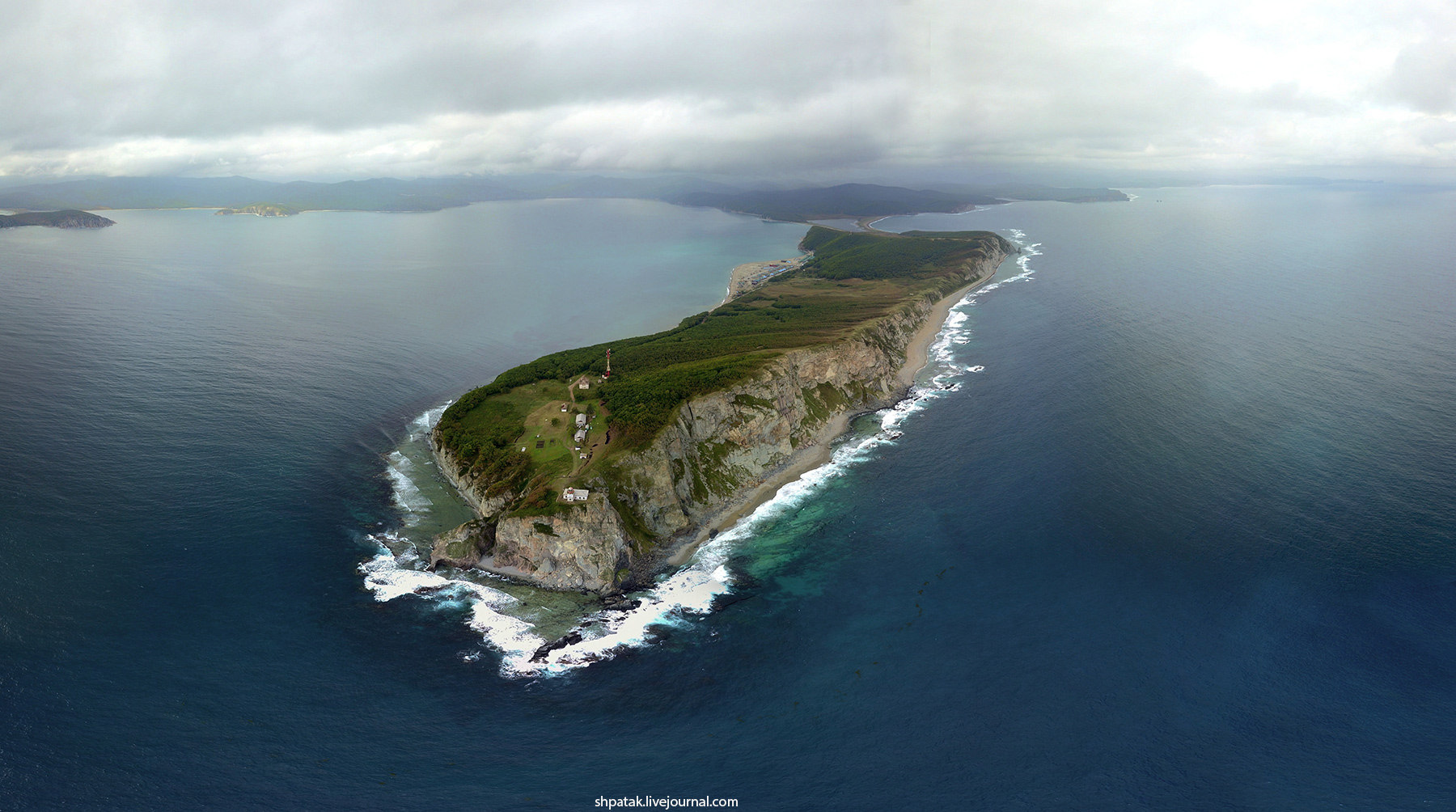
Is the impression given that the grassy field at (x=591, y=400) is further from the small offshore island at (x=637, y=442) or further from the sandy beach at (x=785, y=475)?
the sandy beach at (x=785, y=475)

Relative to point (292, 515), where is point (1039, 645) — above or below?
below

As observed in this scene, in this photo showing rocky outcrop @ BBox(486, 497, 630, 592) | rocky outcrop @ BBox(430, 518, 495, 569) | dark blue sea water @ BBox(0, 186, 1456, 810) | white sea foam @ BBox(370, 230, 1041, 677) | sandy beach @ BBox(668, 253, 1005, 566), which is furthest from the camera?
sandy beach @ BBox(668, 253, 1005, 566)

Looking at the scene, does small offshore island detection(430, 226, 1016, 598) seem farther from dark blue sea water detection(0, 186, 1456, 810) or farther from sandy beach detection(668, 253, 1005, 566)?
dark blue sea water detection(0, 186, 1456, 810)

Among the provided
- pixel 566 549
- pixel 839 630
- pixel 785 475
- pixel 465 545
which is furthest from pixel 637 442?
pixel 839 630

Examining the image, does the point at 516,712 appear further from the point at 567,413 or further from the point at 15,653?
the point at 567,413

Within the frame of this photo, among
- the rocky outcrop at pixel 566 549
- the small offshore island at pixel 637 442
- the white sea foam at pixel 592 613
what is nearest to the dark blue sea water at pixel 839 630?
the white sea foam at pixel 592 613

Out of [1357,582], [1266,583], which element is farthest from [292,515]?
[1357,582]

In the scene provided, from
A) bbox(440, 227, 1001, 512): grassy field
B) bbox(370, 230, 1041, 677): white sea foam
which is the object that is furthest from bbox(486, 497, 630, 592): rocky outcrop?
bbox(370, 230, 1041, 677): white sea foam

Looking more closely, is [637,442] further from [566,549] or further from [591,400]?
[591,400]
